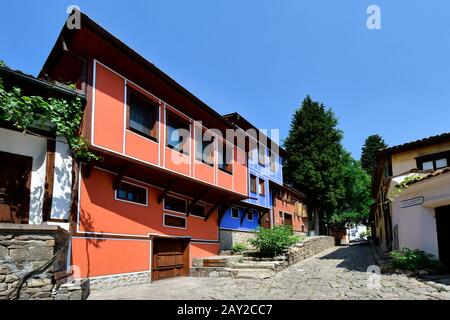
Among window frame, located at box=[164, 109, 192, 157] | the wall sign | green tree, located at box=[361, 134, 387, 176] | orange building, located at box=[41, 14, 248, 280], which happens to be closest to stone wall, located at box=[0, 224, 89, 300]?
orange building, located at box=[41, 14, 248, 280]

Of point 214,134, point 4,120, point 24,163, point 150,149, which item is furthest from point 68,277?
point 214,134

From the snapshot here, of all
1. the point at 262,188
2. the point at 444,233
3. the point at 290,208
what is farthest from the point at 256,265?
the point at 290,208

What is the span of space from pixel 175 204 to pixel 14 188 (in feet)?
20.1

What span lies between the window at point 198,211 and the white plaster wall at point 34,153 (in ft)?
22.6

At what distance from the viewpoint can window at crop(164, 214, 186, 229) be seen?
41.2 feet

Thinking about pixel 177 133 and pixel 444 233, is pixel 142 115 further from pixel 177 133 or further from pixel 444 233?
pixel 444 233

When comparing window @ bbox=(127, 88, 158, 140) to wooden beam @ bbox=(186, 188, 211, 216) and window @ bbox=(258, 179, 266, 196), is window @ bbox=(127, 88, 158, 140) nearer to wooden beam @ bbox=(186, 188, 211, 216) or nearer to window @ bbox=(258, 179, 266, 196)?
wooden beam @ bbox=(186, 188, 211, 216)

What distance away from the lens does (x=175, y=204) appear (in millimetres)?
13289

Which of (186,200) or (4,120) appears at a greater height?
(4,120)

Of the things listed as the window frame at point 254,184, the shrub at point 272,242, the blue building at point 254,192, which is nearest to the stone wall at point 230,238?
the blue building at point 254,192

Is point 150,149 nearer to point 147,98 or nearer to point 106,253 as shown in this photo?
point 147,98

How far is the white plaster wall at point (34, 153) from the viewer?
7969 mm

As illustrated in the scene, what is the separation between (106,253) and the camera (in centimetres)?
967
